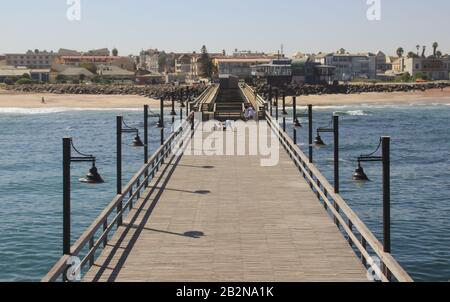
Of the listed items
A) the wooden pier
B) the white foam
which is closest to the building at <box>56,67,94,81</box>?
the white foam

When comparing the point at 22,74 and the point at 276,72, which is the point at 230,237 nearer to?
the point at 276,72

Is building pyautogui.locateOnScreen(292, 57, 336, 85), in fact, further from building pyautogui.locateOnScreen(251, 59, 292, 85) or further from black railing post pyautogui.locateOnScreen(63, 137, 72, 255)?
black railing post pyautogui.locateOnScreen(63, 137, 72, 255)

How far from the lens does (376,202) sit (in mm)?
30406

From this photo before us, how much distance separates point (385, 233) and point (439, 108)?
350 ft

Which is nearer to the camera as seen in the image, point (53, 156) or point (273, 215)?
point (273, 215)

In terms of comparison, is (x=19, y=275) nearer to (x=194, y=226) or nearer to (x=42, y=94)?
(x=194, y=226)

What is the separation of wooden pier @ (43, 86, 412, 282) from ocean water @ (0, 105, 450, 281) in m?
2.81

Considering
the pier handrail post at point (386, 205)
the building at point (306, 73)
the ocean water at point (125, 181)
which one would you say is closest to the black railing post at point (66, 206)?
the pier handrail post at point (386, 205)

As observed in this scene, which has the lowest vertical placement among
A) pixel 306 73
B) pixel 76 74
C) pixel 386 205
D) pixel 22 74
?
pixel 386 205

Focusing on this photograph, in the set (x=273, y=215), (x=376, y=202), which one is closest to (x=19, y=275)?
(x=273, y=215)

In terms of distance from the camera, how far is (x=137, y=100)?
400ft

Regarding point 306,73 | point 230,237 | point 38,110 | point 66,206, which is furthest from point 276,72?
point 66,206

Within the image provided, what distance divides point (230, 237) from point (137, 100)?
107774 mm

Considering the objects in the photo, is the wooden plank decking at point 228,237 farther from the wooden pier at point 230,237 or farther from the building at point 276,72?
the building at point 276,72
